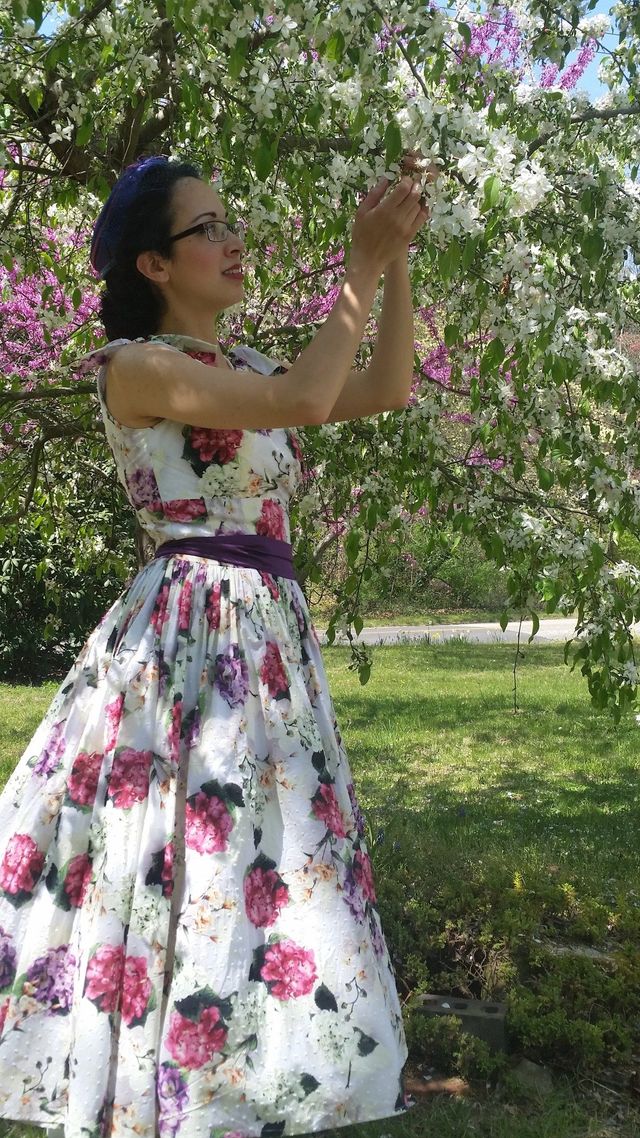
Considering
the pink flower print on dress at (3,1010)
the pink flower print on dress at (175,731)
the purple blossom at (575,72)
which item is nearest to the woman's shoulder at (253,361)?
the pink flower print on dress at (175,731)

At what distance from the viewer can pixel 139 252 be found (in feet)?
6.55

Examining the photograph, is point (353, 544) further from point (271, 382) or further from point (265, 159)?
point (271, 382)

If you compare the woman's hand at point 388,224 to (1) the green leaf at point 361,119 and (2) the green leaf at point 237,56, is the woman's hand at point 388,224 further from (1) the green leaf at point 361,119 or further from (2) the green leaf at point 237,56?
(2) the green leaf at point 237,56

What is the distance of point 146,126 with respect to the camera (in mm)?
3344

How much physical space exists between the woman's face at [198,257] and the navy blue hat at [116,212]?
0.07m

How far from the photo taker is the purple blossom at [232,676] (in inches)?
70.2

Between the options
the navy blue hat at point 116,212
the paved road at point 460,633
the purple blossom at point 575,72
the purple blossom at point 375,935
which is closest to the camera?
the purple blossom at point 375,935

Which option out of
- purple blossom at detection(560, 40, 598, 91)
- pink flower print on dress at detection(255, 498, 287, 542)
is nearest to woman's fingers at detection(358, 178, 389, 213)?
pink flower print on dress at detection(255, 498, 287, 542)

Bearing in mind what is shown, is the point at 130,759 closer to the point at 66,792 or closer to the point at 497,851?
the point at 66,792

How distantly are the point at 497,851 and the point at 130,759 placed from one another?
9.59 feet

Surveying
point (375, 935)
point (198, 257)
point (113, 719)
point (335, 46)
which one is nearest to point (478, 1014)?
point (375, 935)

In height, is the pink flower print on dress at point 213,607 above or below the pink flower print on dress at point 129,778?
above

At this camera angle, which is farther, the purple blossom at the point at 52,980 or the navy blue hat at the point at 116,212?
the navy blue hat at the point at 116,212

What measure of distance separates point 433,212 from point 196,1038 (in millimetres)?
1312
